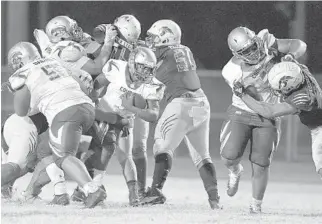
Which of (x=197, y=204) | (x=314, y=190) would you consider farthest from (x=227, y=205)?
(x=314, y=190)

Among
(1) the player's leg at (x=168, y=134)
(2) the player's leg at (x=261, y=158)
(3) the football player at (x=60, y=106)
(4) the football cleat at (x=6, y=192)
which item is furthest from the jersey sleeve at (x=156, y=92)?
(4) the football cleat at (x=6, y=192)

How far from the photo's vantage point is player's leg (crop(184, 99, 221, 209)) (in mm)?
6770

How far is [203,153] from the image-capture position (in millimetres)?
6809

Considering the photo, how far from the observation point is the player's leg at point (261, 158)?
6.45 meters

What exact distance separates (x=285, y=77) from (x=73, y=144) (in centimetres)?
127

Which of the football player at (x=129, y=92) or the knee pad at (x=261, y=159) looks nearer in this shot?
the knee pad at (x=261, y=159)

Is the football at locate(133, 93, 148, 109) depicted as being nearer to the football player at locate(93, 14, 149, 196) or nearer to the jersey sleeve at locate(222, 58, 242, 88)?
the football player at locate(93, 14, 149, 196)

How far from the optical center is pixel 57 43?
688 centimetres

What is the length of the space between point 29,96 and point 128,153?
2.63 ft

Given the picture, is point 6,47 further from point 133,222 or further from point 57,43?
point 133,222

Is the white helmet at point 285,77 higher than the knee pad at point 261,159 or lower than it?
higher

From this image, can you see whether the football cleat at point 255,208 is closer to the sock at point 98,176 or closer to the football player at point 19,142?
the sock at point 98,176

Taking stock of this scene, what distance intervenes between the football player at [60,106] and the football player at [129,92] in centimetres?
32

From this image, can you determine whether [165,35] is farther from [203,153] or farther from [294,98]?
[294,98]
